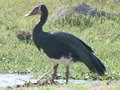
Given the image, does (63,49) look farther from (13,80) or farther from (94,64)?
(13,80)

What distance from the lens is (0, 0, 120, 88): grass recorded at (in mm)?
7031

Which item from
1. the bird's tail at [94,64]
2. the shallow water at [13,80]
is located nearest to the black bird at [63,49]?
the bird's tail at [94,64]

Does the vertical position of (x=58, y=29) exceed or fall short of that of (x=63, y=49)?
it exceeds it

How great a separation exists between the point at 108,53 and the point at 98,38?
1401mm

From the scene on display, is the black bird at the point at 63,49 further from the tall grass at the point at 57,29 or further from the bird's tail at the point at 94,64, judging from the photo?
the tall grass at the point at 57,29

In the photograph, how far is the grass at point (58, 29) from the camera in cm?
703

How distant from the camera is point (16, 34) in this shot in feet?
31.6

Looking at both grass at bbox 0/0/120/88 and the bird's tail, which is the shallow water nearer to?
grass at bbox 0/0/120/88

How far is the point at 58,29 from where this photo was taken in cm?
1050

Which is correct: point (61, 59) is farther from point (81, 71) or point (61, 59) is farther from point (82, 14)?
point (82, 14)

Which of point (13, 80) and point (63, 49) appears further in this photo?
point (13, 80)

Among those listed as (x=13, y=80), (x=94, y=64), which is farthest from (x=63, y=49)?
(x=13, y=80)

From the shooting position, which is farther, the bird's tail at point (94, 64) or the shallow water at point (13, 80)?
the shallow water at point (13, 80)

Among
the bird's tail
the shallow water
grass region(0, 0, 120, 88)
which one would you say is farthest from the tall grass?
the bird's tail
